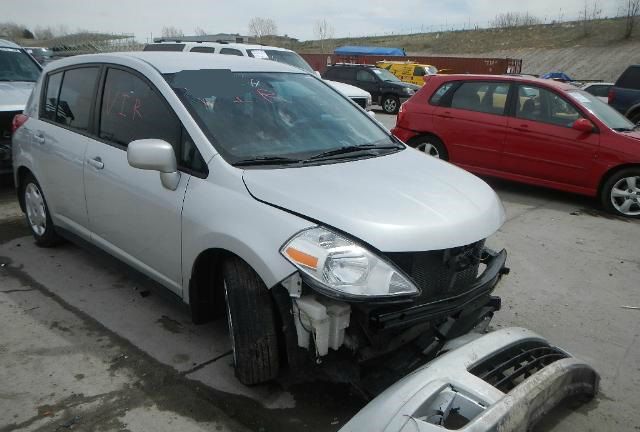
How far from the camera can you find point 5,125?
251 inches

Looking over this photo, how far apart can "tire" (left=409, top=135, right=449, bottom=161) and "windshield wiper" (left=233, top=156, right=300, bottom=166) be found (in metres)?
5.28

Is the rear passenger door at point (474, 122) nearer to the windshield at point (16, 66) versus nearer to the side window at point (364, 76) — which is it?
the windshield at point (16, 66)

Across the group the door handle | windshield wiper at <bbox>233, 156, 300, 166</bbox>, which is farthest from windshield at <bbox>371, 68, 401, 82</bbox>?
windshield wiper at <bbox>233, 156, 300, 166</bbox>

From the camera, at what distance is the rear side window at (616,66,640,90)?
41.9 feet

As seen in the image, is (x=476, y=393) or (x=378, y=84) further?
(x=378, y=84)

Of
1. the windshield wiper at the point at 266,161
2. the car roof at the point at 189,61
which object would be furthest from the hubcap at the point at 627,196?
the windshield wiper at the point at 266,161

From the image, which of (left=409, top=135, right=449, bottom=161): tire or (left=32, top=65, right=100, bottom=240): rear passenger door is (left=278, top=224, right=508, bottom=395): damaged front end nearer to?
(left=32, top=65, right=100, bottom=240): rear passenger door

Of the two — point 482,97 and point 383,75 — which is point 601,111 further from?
point 383,75

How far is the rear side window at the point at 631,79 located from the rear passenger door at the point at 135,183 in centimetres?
1300

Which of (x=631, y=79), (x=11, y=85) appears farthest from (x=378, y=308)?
(x=631, y=79)

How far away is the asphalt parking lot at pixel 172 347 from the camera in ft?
8.77

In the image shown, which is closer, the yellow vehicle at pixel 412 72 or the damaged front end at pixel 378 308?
the damaged front end at pixel 378 308

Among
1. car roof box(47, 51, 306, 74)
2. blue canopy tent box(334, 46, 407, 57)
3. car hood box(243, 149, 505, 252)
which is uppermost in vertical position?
blue canopy tent box(334, 46, 407, 57)

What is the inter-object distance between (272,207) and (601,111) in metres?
6.10
